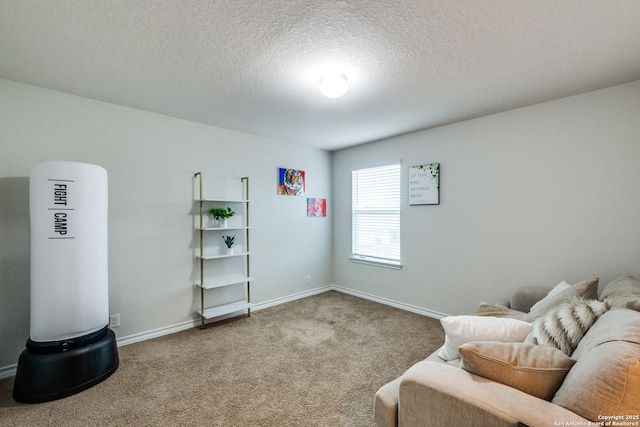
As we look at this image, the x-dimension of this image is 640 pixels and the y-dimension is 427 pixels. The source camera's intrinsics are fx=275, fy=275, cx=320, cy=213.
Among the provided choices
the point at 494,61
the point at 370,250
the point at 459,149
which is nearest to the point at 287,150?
the point at 370,250

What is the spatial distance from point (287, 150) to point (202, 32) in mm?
2597

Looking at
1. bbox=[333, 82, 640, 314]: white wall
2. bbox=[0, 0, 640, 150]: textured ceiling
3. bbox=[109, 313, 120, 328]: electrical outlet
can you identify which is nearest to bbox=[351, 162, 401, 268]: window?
bbox=[333, 82, 640, 314]: white wall

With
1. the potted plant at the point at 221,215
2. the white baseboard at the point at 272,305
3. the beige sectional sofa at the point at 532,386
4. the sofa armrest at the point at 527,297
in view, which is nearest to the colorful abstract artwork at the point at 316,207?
the white baseboard at the point at 272,305

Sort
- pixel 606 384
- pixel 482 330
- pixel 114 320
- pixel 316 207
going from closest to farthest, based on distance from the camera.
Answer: pixel 606 384 → pixel 482 330 → pixel 114 320 → pixel 316 207

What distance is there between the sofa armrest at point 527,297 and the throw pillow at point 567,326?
1.22 m

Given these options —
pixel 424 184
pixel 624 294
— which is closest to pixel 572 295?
pixel 624 294

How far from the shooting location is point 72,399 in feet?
6.61

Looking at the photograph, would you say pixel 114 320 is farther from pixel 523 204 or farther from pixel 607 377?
pixel 523 204

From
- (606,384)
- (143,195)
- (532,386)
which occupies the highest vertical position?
(143,195)

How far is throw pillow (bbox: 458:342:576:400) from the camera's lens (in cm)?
110

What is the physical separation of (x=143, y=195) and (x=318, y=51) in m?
2.39

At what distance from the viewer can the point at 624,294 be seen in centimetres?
172

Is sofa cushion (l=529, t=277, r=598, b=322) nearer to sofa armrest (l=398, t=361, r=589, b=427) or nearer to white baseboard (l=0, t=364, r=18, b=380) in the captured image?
sofa armrest (l=398, t=361, r=589, b=427)

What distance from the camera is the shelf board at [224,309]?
3.24m
